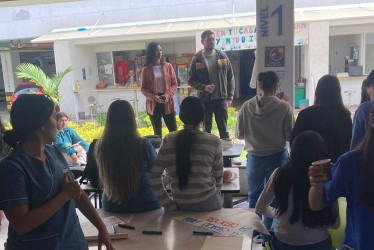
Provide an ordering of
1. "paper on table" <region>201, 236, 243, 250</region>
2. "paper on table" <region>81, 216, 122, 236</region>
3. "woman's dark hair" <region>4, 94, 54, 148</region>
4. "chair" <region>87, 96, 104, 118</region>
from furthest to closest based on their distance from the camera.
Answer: "chair" <region>87, 96, 104, 118</region>, "paper on table" <region>81, 216, 122, 236</region>, "paper on table" <region>201, 236, 243, 250</region>, "woman's dark hair" <region>4, 94, 54, 148</region>

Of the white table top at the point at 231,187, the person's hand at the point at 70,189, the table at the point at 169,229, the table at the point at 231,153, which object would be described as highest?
the person's hand at the point at 70,189

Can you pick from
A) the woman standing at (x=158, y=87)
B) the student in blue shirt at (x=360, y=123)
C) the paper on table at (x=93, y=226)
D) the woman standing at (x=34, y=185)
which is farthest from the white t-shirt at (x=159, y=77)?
the woman standing at (x=34, y=185)

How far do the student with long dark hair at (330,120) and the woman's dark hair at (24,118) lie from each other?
78.0 inches

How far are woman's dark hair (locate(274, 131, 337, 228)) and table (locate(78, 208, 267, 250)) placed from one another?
0.87ft

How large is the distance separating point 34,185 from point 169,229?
93 centimetres

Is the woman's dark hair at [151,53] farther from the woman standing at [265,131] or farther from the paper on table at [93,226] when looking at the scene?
the paper on table at [93,226]

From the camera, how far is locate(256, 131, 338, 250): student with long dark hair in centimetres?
202

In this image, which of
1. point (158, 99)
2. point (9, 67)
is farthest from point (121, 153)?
point (9, 67)

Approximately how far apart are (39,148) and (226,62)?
3.26m

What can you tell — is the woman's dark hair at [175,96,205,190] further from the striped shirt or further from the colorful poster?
the colorful poster

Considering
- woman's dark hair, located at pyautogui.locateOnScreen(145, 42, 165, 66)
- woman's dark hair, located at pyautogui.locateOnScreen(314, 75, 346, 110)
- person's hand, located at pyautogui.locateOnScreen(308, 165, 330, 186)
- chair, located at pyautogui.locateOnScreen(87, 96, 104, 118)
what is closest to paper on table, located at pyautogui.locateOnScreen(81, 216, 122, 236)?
person's hand, located at pyautogui.locateOnScreen(308, 165, 330, 186)

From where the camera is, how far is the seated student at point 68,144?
439 cm

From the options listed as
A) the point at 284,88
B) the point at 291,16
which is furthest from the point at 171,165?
the point at 291,16

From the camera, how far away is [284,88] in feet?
12.9
